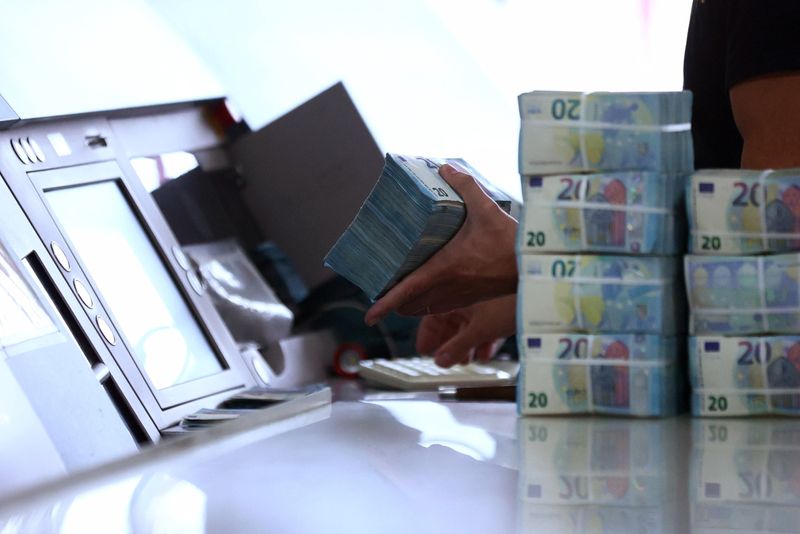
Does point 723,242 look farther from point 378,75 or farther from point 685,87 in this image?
point 378,75

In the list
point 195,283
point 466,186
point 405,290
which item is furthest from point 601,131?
point 195,283

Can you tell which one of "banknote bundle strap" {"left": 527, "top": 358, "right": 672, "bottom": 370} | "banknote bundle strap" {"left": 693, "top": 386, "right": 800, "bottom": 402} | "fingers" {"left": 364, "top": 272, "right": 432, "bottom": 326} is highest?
"fingers" {"left": 364, "top": 272, "right": 432, "bottom": 326}

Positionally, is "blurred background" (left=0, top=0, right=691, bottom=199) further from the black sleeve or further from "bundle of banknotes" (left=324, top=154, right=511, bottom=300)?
the black sleeve

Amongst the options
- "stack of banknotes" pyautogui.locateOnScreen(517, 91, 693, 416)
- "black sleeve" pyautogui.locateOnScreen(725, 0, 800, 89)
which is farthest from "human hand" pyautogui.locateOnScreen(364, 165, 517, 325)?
"black sleeve" pyautogui.locateOnScreen(725, 0, 800, 89)

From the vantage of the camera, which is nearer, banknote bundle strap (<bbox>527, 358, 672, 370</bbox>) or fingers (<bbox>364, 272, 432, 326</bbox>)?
banknote bundle strap (<bbox>527, 358, 672, 370</bbox>)

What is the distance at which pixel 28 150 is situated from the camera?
5.19 feet

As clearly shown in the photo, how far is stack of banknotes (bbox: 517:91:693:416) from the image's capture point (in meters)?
1.35

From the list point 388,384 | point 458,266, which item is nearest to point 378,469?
point 458,266

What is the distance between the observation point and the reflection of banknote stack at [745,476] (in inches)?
34.5

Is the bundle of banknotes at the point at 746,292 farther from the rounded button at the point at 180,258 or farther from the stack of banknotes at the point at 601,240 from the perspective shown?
the rounded button at the point at 180,258

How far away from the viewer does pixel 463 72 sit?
310 cm

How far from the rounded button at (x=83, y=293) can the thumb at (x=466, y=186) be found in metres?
0.45

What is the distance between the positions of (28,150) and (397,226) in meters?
0.51

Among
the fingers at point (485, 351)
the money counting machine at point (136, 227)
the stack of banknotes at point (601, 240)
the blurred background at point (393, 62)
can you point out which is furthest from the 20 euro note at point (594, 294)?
the blurred background at point (393, 62)
